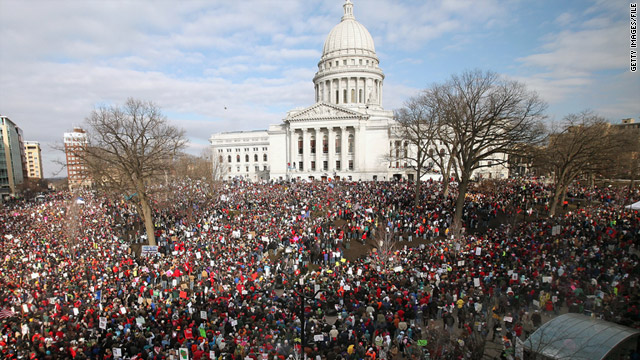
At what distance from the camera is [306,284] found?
15828 mm

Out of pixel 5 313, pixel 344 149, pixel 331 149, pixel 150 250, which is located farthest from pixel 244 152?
pixel 5 313

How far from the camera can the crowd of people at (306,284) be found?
11008 millimetres

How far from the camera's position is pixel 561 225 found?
20.0 metres

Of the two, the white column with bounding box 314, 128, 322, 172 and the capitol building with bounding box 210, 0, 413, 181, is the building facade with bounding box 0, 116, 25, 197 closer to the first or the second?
the capitol building with bounding box 210, 0, 413, 181

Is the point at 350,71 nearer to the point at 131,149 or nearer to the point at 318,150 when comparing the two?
the point at 318,150

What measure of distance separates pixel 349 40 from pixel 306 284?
72.9 m

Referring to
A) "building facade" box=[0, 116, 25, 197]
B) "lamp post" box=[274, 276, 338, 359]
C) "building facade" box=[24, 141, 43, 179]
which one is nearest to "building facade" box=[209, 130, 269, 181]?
"building facade" box=[0, 116, 25, 197]

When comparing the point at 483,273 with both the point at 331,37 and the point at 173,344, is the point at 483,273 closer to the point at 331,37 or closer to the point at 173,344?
the point at 173,344

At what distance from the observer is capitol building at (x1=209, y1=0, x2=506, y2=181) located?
61531mm

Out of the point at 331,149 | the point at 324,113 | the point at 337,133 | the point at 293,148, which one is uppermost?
the point at 324,113

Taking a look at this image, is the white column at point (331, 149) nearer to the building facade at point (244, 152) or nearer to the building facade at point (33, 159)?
the building facade at point (244, 152)

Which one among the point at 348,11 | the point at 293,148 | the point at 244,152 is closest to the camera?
the point at 293,148

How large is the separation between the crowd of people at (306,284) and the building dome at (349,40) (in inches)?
2313

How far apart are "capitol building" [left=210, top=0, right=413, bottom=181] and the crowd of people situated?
2860 cm
